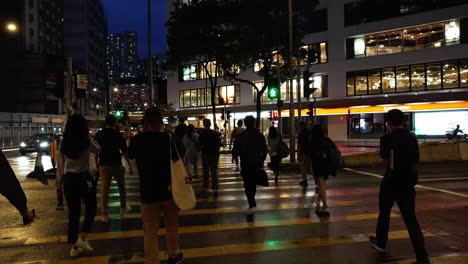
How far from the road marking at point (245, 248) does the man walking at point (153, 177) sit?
2.85ft

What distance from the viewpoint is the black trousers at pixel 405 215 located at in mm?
4777

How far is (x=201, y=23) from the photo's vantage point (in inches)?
974

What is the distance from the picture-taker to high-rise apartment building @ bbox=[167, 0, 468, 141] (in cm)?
3416

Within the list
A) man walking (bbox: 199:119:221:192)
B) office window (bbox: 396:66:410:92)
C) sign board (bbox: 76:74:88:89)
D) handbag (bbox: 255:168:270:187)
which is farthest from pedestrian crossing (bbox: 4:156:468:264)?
office window (bbox: 396:66:410:92)

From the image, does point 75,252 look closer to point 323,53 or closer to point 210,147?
point 210,147

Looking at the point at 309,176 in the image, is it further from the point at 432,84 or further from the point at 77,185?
the point at 432,84

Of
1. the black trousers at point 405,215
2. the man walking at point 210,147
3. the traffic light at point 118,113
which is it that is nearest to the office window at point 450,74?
the traffic light at point 118,113

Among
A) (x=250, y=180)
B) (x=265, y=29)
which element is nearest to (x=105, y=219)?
(x=250, y=180)

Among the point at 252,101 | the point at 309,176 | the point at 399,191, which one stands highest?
the point at 252,101

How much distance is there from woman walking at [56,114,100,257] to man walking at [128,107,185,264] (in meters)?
1.27

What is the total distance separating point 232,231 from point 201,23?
20.3 meters

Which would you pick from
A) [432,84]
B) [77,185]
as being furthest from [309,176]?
[432,84]

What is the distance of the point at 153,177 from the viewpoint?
450cm

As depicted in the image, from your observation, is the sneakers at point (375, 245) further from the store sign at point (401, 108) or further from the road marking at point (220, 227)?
the store sign at point (401, 108)
